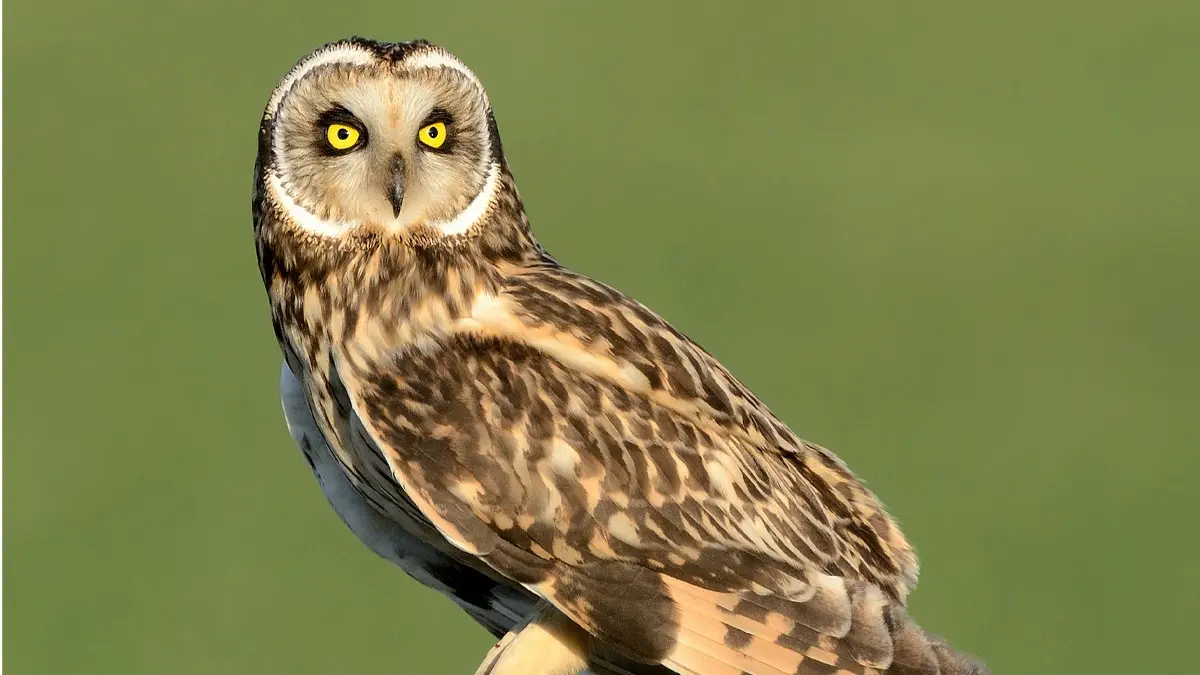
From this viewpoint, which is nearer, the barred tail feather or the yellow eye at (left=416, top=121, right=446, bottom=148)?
the barred tail feather

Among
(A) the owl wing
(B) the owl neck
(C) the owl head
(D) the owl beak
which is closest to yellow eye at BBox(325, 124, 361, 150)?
(C) the owl head

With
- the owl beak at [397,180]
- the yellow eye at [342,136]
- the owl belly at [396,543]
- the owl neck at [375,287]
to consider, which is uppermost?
the yellow eye at [342,136]

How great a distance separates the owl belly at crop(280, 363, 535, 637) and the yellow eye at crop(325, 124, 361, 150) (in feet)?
2.28

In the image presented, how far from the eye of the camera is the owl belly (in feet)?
16.1

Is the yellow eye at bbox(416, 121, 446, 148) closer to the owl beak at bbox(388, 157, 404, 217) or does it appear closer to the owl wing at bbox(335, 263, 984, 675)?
the owl beak at bbox(388, 157, 404, 217)

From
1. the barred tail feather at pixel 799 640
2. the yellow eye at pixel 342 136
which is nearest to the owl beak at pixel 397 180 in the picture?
the yellow eye at pixel 342 136

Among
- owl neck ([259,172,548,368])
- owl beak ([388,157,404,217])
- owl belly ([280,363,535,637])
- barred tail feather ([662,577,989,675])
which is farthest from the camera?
owl belly ([280,363,535,637])

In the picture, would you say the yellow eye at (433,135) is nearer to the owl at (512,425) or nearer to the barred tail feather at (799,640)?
the owl at (512,425)

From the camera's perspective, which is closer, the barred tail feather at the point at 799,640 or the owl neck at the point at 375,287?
the barred tail feather at the point at 799,640

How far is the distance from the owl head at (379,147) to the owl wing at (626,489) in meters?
0.28

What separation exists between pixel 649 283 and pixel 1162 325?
127 inches

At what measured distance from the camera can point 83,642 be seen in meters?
8.98

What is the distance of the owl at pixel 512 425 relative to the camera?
4.46m

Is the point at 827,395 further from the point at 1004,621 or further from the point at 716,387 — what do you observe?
the point at 716,387
